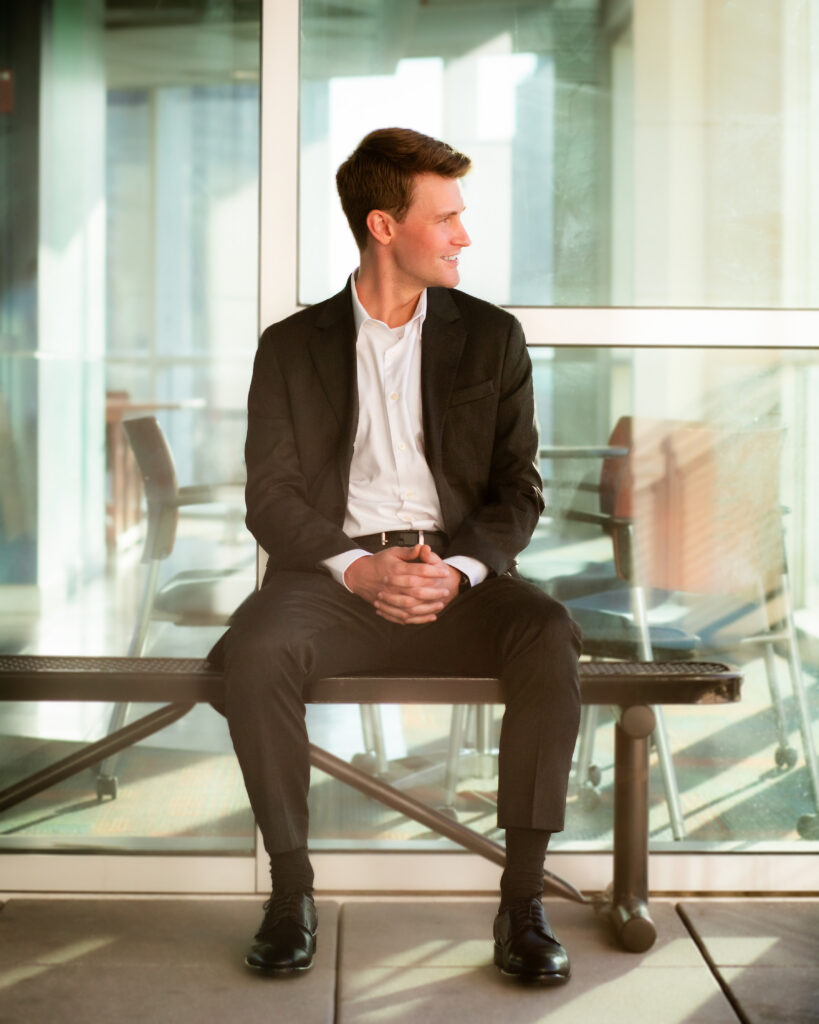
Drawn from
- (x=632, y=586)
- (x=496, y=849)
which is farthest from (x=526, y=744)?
(x=632, y=586)

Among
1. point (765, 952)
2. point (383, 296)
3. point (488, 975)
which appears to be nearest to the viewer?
point (488, 975)

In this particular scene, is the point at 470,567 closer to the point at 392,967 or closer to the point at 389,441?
the point at 389,441

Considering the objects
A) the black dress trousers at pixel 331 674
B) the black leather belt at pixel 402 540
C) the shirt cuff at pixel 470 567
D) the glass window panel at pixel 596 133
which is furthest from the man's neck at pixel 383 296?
the black dress trousers at pixel 331 674

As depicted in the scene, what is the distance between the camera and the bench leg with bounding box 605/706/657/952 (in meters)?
2.46

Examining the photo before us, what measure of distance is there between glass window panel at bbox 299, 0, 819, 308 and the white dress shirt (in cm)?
23

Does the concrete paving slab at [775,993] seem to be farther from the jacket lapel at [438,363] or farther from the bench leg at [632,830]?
the jacket lapel at [438,363]

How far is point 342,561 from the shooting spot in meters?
2.49

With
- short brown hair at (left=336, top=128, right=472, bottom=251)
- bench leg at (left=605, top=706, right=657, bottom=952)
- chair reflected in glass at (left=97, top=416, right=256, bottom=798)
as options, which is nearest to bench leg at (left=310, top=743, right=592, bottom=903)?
bench leg at (left=605, top=706, right=657, bottom=952)

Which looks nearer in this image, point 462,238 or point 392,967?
point 392,967

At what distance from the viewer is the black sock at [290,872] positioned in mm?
2316

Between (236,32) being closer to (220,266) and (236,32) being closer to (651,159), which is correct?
(220,266)

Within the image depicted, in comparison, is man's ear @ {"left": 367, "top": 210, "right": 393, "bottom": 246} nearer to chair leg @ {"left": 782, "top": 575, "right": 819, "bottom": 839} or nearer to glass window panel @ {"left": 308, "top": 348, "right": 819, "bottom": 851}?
glass window panel @ {"left": 308, "top": 348, "right": 819, "bottom": 851}

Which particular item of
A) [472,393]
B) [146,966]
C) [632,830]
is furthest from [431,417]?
[146,966]

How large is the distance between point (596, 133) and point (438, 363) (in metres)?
0.67
